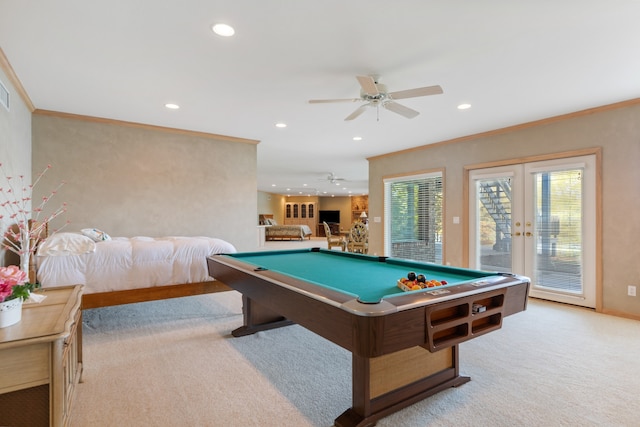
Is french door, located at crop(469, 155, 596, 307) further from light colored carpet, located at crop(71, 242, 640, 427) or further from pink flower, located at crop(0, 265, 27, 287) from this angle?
pink flower, located at crop(0, 265, 27, 287)

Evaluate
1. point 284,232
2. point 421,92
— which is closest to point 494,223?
point 421,92

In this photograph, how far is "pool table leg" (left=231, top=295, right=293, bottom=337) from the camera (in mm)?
2955

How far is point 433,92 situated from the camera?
249 cm

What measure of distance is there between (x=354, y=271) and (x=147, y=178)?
3603 mm

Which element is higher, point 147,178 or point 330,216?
point 147,178

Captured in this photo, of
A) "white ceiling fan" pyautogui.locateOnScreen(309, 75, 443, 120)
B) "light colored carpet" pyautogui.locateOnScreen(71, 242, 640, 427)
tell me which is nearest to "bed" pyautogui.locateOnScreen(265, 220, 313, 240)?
"light colored carpet" pyautogui.locateOnScreen(71, 242, 640, 427)

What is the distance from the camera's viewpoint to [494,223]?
4.75 meters

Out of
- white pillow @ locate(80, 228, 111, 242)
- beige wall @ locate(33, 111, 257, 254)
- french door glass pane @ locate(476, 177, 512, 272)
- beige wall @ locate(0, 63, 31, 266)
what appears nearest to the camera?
beige wall @ locate(0, 63, 31, 266)

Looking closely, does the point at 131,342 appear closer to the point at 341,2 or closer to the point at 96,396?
the point at 96,396

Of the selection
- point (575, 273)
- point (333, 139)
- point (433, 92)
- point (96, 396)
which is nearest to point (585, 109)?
point (575, 273)

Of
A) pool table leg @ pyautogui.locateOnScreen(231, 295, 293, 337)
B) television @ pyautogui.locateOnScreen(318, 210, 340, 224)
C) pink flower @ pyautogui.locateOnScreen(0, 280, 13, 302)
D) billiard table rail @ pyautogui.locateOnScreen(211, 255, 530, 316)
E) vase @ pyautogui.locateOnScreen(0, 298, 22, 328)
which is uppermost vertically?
television @ pyautogui.locateOnScreen(318, 210, 340, 224)

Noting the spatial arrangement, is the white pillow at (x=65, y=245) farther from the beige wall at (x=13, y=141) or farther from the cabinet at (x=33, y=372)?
the cabinet at (x=33, y=372)

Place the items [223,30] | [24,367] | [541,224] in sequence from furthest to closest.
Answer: [541,224]
[223,30]
[24,367]

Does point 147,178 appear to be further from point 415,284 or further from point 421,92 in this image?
point 415,284
